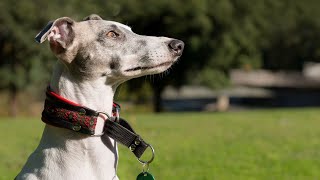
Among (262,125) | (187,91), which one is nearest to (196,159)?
(262,125)

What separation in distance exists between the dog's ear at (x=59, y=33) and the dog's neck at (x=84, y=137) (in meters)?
0.13

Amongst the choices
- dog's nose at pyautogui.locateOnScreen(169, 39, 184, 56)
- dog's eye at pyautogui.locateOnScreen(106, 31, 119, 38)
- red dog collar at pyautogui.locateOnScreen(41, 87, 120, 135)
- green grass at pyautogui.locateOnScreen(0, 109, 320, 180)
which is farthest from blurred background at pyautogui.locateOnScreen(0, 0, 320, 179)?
red dog collar at pyautogui.locateOnScreen(41, 87, 120, 135)

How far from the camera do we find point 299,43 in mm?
41875

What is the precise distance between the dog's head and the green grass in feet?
10.7

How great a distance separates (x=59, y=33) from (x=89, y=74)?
358 mm

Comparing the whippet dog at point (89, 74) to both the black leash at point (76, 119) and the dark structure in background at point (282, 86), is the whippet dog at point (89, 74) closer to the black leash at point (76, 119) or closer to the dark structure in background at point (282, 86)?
the black leash at point (76, 119)

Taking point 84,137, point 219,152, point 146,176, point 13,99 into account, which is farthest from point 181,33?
point 84,137

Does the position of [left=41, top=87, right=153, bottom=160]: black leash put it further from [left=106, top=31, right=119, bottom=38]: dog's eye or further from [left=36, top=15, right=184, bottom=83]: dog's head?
[left=106, top=31, right=119, bottom=38]: dog's eye

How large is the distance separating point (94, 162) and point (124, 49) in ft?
2.95

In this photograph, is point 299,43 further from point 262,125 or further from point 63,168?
point 63,168

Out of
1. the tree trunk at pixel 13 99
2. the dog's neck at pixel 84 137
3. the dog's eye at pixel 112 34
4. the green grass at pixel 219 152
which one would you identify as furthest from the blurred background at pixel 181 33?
the dog's neck at pixel 84 137

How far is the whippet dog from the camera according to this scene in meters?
4.03

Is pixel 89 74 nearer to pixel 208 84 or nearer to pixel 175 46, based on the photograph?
pixel 175 46

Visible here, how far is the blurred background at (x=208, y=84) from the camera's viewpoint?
29.3ft
